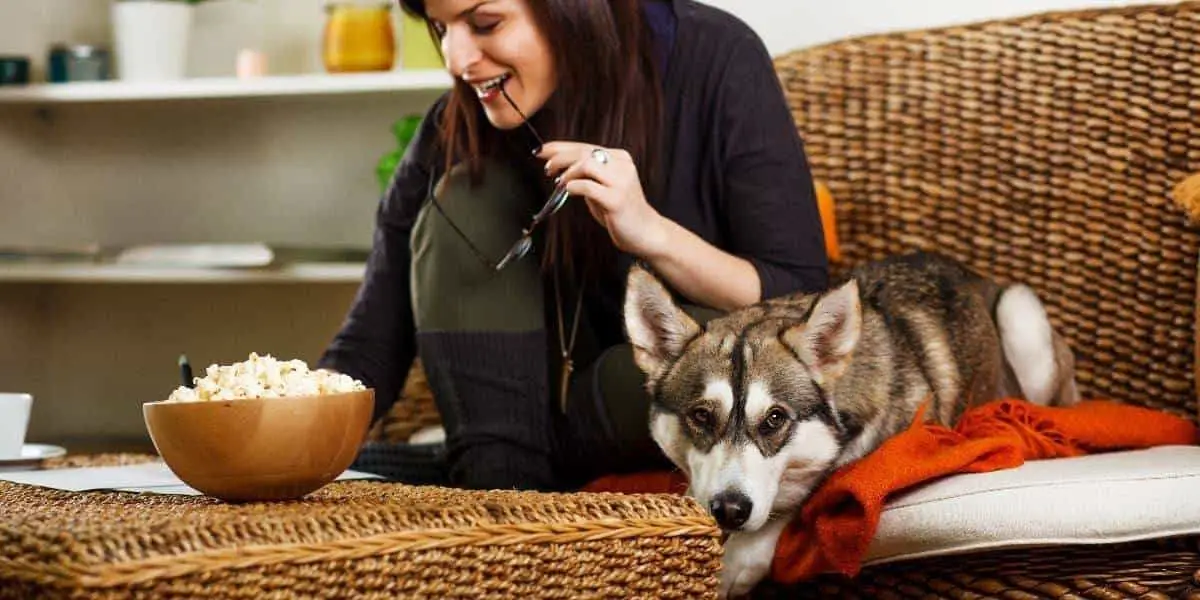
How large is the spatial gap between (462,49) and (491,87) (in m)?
0.07

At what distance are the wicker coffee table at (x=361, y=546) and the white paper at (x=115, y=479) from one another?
2 cm

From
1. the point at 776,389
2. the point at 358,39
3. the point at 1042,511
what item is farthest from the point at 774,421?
the point at 358,39

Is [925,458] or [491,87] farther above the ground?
[491,87]

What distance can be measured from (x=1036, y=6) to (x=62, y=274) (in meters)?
2.11

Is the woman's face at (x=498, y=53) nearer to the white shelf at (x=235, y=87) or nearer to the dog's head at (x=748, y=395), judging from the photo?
the dog's head at (x=748, y=395)

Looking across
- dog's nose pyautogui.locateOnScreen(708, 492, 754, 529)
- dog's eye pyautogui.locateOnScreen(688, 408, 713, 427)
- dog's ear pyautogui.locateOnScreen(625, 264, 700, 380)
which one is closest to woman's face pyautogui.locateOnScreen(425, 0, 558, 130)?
dog's ear pyautogui.locateOnScreen(625, 264, 700, 380)

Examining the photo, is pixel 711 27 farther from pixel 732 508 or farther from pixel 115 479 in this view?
pixel 115 479

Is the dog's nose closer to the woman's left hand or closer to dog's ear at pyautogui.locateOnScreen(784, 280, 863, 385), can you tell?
dog's ear at pyautogui.locateOnScreen(784, 280, 863, 385)

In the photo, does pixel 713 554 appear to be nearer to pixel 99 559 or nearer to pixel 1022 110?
pixel 99 559

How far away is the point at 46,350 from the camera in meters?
3.57

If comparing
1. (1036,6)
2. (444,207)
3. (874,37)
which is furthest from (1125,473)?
(1036,6)

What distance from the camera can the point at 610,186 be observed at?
1.78 metres

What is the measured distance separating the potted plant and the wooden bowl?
2.05m

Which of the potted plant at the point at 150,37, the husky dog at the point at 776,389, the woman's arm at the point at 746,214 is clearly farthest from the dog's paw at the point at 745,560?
the potted plant at the point at 150,37
